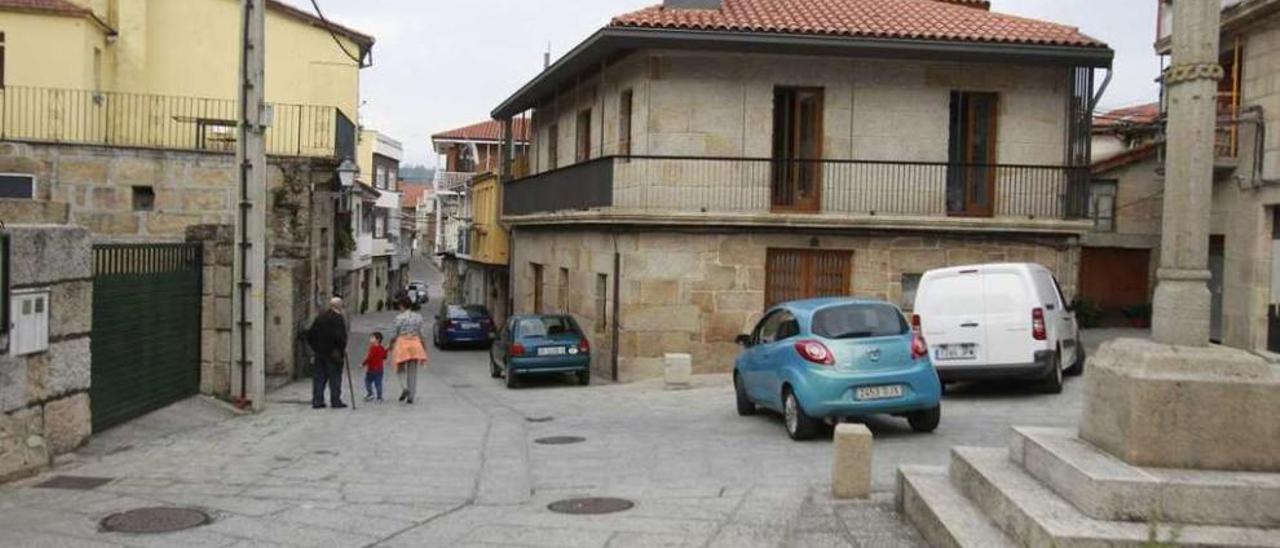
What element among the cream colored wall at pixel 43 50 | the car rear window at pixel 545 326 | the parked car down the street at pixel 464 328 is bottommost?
the parked car down the street at pixel 464 328

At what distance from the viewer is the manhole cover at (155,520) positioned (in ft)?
25.0

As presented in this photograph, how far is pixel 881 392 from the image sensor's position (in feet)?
37.0

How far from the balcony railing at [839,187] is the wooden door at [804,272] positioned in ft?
2.71

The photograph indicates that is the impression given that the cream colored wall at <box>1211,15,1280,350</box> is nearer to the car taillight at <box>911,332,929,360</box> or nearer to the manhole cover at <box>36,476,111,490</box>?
the car taillight at <box>911,332,929,360</box>

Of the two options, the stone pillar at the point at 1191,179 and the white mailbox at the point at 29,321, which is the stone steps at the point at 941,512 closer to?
the stone pillar at the point at 1191,179

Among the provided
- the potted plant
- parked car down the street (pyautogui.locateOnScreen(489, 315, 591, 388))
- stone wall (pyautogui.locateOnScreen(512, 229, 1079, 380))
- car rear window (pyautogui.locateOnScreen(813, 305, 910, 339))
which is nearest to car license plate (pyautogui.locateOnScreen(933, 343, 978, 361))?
car rear window (pyautogui.locateOnScreen(813, 305, 910, 339))

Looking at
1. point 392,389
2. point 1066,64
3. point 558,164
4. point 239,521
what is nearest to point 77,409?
point 239,521

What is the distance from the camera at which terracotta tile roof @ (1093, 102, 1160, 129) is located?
31.1m

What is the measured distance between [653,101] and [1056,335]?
870cm

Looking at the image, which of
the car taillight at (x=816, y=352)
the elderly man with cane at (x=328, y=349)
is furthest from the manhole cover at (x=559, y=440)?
the elderly man with cane at (x=328, y=349)

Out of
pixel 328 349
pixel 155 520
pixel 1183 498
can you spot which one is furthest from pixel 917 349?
pixel 328 349

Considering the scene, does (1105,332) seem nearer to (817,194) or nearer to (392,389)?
(817,194)

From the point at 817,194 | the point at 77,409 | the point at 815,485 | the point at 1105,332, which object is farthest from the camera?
the point at 1105,332

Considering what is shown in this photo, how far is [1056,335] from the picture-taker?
14242 millimetres
